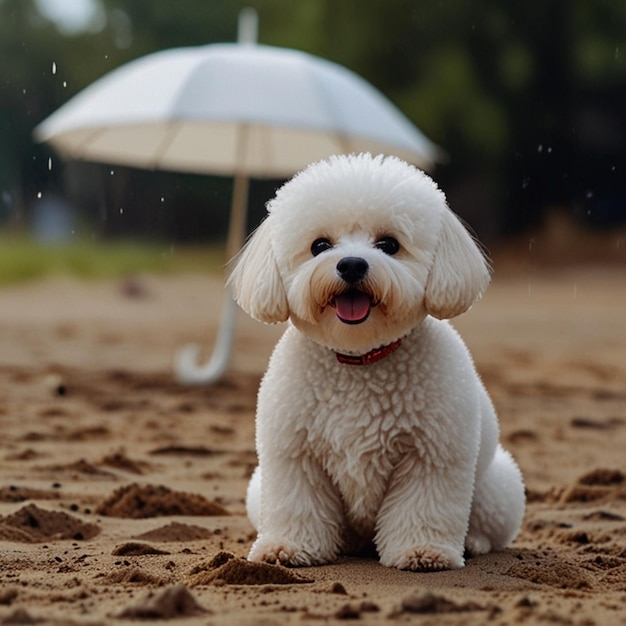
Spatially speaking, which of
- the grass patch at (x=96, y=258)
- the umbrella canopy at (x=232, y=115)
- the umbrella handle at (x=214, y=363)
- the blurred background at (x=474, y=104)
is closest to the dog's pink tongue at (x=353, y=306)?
the umbrella canopy at (x=232, y=115)

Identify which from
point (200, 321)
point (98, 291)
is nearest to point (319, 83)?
point (200, 321)

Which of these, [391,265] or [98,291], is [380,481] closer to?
[391,265]

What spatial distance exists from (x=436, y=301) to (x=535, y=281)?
1829 cm

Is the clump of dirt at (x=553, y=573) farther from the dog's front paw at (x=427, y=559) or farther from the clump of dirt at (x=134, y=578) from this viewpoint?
the clump of dirt at (x=134, y=578)

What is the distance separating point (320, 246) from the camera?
10.5 ft

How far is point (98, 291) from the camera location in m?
18.9

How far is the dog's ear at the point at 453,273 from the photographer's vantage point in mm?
3160

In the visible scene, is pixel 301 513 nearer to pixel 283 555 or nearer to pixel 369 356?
pixel 283 555

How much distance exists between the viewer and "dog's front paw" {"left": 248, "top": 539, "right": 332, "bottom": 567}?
3.32 metres

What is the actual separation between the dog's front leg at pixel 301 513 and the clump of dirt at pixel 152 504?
3.71 ft

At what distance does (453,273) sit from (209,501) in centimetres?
190

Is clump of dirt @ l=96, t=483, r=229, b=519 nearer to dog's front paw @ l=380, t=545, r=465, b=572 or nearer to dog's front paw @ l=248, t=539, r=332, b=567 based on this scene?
dog's front paw @ l=248, t=539, r=332, b=567

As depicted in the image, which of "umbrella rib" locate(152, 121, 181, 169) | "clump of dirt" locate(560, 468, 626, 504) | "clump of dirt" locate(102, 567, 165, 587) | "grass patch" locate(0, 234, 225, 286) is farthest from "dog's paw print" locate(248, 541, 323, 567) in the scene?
"grass patch" locate(0, 234, 225, 286)

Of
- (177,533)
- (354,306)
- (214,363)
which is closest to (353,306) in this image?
(354,306)
